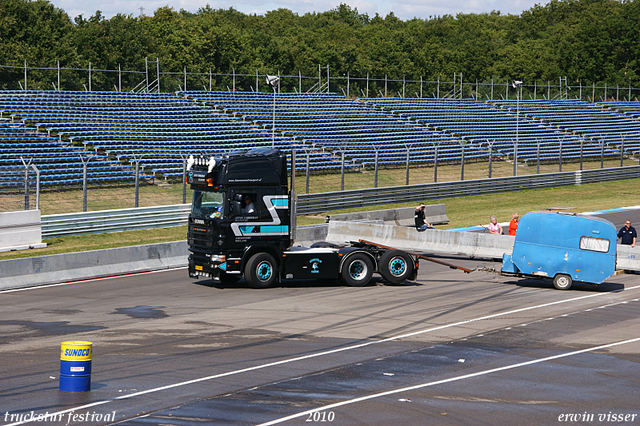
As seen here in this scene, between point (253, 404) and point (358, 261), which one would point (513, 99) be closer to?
point (358, 261)

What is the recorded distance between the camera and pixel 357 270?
1902 centimetres

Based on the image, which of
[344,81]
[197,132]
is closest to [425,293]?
[197,132]

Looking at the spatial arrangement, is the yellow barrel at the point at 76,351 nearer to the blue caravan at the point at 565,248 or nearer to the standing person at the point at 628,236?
the blue caravan at the point at 565,248

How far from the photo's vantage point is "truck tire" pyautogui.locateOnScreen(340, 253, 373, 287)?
18.9 m

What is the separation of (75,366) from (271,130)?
3979 cm

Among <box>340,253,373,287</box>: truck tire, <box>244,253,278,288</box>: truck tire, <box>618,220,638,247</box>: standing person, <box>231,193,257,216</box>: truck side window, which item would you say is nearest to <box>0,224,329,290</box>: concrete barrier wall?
<box>244,253,278,288</box>: truck tire

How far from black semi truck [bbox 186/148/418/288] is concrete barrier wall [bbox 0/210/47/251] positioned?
6.25 meters

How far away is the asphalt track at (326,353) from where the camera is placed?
9.07m

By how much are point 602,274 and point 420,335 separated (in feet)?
22.9

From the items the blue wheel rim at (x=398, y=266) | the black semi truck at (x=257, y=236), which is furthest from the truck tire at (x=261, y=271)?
the blue wheel rim at (x=398, y=266)

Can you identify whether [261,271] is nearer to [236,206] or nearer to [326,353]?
[236,206]

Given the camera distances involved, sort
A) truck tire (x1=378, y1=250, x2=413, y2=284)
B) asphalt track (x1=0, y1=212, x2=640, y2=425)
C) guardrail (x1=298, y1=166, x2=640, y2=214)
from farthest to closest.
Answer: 1. guardrail (x1=298, y1=166, x2=640, y2=214)
2. truck tire (x1=378, y1=250, x2=413, y2=284)
3. asphalt track (x1=0, y1=212, x2=640, y2=425)

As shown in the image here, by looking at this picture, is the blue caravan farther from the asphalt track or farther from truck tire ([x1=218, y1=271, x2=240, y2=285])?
truck tire ([x1=218, y1=271, x2=240, y2=285])

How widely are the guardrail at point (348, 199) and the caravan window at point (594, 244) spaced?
48.1 ft
